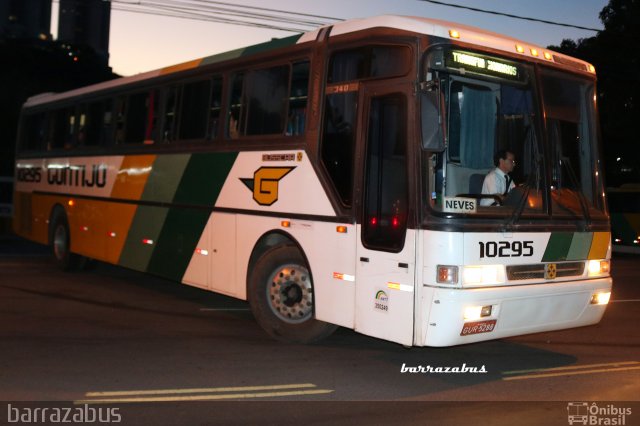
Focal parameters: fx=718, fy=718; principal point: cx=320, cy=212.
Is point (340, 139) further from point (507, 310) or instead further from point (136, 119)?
point (136, 119)

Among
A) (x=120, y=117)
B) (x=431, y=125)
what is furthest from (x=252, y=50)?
(x=120, y=117)

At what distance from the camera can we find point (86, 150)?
13.8 meters

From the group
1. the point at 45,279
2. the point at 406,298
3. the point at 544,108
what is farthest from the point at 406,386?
the point at 45,279

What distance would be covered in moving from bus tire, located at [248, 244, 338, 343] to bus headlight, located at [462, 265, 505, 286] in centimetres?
206

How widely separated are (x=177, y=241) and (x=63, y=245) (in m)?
5.01

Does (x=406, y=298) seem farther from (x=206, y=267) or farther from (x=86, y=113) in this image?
(x=86, y=113)

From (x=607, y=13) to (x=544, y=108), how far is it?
2745 centimetres

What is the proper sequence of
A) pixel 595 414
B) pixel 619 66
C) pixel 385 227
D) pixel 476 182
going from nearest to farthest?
pixel 595 414 → pixel 385 227 → pixel 476 182 → pixel 619 66

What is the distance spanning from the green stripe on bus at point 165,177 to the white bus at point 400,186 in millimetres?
443

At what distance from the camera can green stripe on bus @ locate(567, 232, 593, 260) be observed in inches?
296

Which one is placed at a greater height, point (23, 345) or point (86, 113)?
point (86, 113)

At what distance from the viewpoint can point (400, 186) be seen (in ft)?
23.0

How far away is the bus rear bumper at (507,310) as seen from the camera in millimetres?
6660

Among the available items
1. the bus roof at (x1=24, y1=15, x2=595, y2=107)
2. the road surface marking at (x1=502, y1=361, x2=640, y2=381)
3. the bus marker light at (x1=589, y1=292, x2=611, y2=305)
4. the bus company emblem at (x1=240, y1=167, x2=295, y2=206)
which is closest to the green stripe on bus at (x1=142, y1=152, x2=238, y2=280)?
the bus company emblem at (x1=240, y1=167, x2=295, y2=206)
